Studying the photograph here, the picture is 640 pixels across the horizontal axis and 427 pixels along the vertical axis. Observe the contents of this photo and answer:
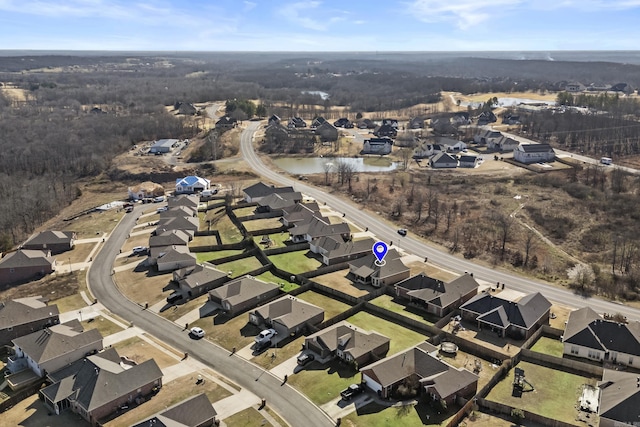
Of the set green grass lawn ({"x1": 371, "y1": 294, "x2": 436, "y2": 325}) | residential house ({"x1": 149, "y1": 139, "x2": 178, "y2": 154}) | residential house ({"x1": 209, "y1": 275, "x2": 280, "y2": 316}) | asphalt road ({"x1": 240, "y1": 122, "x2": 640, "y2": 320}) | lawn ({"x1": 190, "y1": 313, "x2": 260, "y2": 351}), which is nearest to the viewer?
lawn ({"x1": 190, "y1": 313, "x2": 260, "y2": 351})

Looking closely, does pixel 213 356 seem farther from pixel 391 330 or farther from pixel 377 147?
pixel 377 147

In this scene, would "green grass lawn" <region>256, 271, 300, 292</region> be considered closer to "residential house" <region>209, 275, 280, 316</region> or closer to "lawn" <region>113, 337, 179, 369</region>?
"residential house" <region>209, 275, 280, 316</region>

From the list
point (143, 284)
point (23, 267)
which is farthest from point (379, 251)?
point (23, 267)

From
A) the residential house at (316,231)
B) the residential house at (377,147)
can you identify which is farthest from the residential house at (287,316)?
the residential house at (377,147)

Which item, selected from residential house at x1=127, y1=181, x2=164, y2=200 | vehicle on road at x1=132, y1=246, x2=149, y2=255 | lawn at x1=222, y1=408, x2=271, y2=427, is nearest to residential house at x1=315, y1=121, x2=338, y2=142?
residential house at x1=127, y1=181, x2=164, y2=200

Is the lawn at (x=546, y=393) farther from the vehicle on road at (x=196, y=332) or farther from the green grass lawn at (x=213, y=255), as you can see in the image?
the green grass lawn at (x=213, y=255)

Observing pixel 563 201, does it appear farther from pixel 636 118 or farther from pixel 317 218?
pixel 636 118
